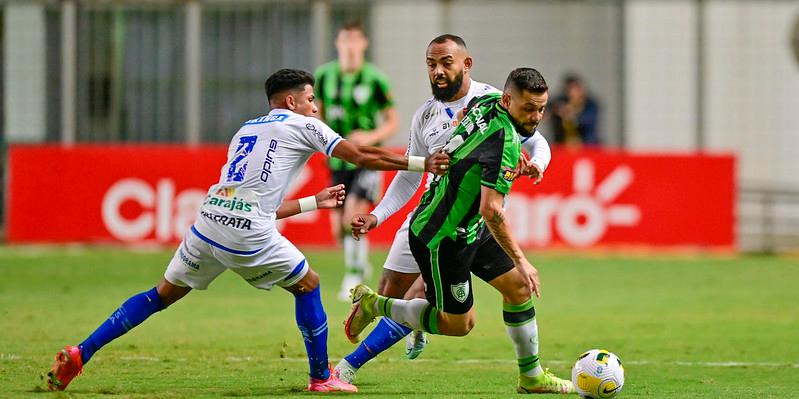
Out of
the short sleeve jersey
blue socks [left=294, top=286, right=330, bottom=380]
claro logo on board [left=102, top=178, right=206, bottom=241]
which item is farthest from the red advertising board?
the short sleeve jersey

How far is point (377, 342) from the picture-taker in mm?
8422

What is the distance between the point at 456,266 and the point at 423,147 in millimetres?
1058

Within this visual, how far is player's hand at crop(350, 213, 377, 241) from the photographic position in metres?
8.23

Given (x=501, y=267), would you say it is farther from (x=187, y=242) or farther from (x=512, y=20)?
(x=512, y=20)

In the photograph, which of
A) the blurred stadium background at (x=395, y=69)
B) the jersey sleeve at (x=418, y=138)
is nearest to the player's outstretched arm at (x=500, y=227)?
the jersey sleeve at (x=418, y=138)

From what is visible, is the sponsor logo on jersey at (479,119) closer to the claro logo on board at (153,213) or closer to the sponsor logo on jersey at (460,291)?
the sponsor logo on jersey at (460,291)

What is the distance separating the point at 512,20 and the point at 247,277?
579 inches

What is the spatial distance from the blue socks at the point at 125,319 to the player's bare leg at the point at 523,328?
6.55ft

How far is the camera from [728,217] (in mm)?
18891

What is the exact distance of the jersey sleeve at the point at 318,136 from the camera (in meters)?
7.91

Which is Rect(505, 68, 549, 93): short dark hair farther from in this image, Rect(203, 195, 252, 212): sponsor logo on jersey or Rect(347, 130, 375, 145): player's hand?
Rect(347, 130, 375, 145): player's hand

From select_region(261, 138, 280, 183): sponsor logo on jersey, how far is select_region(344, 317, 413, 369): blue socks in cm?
121

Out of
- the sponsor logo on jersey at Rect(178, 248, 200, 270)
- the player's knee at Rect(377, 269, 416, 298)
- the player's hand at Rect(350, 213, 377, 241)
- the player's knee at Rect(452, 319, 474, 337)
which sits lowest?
the player's knee at Rect(452, 319, 474, 337)

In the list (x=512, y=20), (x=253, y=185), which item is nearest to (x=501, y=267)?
(x=253, y=185)
